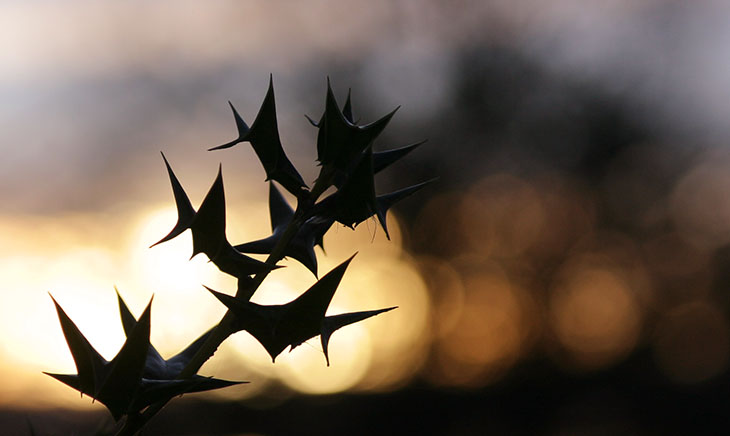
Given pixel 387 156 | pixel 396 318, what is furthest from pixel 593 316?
pixel 387 156

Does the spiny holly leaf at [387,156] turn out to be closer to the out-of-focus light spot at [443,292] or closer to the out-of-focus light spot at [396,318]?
the out-of-focus light spot at [396,318]

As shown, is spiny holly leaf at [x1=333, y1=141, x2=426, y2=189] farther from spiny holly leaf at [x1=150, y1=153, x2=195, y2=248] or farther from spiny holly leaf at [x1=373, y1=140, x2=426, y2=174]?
spiny holly leaf at [x1=150, y1=153, x2=195, y2=248]

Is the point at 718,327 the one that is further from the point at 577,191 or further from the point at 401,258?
the point at 401,258

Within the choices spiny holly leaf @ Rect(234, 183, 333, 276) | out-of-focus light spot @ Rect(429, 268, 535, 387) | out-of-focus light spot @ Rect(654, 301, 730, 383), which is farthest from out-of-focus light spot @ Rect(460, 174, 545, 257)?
spiny holly leaf @ Rect(234, 183, 333, 276)

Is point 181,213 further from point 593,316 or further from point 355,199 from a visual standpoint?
point 593,316

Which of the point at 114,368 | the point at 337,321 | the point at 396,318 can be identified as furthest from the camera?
the point at 396,318

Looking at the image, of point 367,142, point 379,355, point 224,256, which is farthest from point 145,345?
point 379,355
